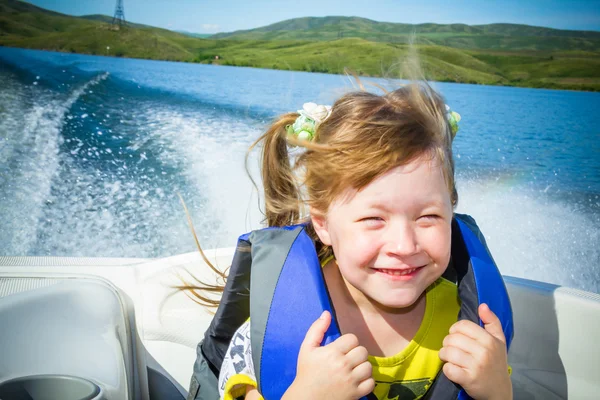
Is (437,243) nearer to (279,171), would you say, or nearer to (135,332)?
(279,171)

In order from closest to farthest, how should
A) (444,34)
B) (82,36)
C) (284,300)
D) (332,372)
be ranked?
(332,372), (284,300), (82,36), (444,34)

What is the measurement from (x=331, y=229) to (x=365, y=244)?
0.33ft

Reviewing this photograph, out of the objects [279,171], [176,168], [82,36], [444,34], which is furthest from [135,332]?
Result: [444,34]

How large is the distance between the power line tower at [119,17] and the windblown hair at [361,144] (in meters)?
7.83

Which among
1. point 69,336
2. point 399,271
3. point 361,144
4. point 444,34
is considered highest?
point 444,34

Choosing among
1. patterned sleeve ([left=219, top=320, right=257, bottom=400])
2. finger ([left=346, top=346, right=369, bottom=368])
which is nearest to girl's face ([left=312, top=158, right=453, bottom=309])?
finger ([left=346, top=346, right=369, bottom=368])

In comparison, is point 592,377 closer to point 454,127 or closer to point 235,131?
point 454,127

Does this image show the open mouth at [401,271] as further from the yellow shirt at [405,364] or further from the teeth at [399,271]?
the yellow shirt at [405,364]

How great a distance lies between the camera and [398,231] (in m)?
0.79

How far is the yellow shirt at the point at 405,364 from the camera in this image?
0.86 metres

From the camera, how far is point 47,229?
3.08m

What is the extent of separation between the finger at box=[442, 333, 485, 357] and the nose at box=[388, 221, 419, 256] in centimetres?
16

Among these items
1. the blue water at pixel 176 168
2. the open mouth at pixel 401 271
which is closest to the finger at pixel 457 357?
the open mouth at pixel 401 271

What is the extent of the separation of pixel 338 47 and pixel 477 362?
22.6 feet
